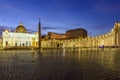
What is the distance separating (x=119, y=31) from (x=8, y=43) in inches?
3809

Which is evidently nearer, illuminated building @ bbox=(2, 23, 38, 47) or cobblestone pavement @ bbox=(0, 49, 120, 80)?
cobblestone pavement @ bbox=(0, 49, 120, 80)

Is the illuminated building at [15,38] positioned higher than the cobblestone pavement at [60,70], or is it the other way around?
the illuminated building at [15,38]

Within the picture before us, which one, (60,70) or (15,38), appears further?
(15,38)

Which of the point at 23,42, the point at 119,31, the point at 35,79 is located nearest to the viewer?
the point at 35,79

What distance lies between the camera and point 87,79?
31.8ft

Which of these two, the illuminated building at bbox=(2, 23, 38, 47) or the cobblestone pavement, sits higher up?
the illuminated building at bbox=(2, 23, 38, 47)

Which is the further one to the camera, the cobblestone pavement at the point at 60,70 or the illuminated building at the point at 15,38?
the illuminated building at the point at 15,38

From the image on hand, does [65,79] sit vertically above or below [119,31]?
below

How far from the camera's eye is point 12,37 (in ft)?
604

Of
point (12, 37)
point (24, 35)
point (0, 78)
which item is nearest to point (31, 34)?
point (24, 35)

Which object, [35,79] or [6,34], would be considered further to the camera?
[6,34]

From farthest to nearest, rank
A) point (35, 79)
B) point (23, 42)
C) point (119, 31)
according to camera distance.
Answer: point (23, 42)
point (119, 31)
point (35, 79)

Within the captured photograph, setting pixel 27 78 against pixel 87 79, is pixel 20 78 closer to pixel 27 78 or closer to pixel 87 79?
pixel 27 78

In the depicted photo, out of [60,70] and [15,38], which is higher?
[15,38]
